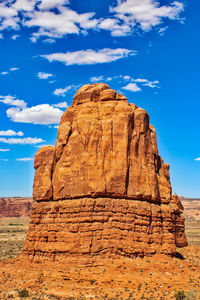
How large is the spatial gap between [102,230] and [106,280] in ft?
11.6

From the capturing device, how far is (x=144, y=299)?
19547 millimetres

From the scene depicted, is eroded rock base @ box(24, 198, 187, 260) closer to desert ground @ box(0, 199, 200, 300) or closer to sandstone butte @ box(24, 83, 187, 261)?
sandstone butte @ box(24, 83, 187, 261)

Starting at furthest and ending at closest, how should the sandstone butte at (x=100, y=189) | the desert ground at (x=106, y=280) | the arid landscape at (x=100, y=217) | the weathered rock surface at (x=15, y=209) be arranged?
the weathered rock surface at (x=15, y=209) → the sandstone butte at (x=100, y=189) → the arid landscape at (x=100, y=217) → the desert ground at (x=106, y=280)

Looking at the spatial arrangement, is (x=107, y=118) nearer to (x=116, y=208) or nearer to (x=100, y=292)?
(x=116, y=208)

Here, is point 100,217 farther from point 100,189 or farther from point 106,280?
point 106,280

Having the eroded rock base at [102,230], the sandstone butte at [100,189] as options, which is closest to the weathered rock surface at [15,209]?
the sandstone butte at [100,189]

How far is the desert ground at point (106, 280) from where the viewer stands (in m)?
20.6

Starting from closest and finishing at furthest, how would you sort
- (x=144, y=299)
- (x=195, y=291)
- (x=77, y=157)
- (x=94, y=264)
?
(x=144, y=299), (x=195, y=291), (x=94, y=264), (x=77, y=157)

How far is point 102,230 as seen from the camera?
24094 mm

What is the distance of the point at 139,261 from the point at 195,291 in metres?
4.23

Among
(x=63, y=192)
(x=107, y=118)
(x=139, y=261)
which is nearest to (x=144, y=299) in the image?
(x=139, y=261)

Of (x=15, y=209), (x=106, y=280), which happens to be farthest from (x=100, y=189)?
(x=15, y=209)

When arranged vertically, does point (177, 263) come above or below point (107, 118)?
below

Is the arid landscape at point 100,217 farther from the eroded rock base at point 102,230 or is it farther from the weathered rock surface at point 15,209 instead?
the weathered rock surface at point 15,209
